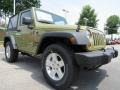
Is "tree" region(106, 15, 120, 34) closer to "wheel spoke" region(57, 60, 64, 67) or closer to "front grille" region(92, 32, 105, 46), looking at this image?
"front grille" region(92, 32, 105, 46)

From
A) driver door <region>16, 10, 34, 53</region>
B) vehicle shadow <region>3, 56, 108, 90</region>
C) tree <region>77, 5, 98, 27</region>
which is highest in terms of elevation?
tree <region>77, 5, 98, 27</region>

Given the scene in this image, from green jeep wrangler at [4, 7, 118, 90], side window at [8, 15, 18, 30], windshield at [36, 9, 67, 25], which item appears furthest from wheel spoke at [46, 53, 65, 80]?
side window at [8, 15, 18, 30]

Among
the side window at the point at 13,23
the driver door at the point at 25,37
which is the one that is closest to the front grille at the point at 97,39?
the driver door at the point at 25,37

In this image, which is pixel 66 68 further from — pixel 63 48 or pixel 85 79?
pixel 85 79

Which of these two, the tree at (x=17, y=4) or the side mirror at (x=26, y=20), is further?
the tree at (x=17, y=4)

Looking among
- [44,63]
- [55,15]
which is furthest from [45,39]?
[55,15]

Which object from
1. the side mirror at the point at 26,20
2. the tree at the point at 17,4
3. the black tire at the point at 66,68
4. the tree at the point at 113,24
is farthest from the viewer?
the tree at the point at 113,24

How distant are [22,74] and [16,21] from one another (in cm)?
239

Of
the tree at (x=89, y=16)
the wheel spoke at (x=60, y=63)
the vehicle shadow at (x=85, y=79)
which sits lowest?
the vehicle shadow at (x=85, y=79)

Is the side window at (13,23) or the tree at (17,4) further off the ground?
the tree at (17,4)

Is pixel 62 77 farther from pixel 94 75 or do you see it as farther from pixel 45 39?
pixel 94 75

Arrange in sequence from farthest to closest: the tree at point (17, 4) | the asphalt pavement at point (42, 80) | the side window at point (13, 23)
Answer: the tree at point (17, 4) → the side window at point (13, 23) → the asphalt pavement at point (42, 80)

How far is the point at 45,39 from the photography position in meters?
4.85

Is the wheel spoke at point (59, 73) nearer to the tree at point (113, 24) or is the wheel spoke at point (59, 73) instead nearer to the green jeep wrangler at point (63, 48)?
the green jeep wrangler at point (63, 48)
